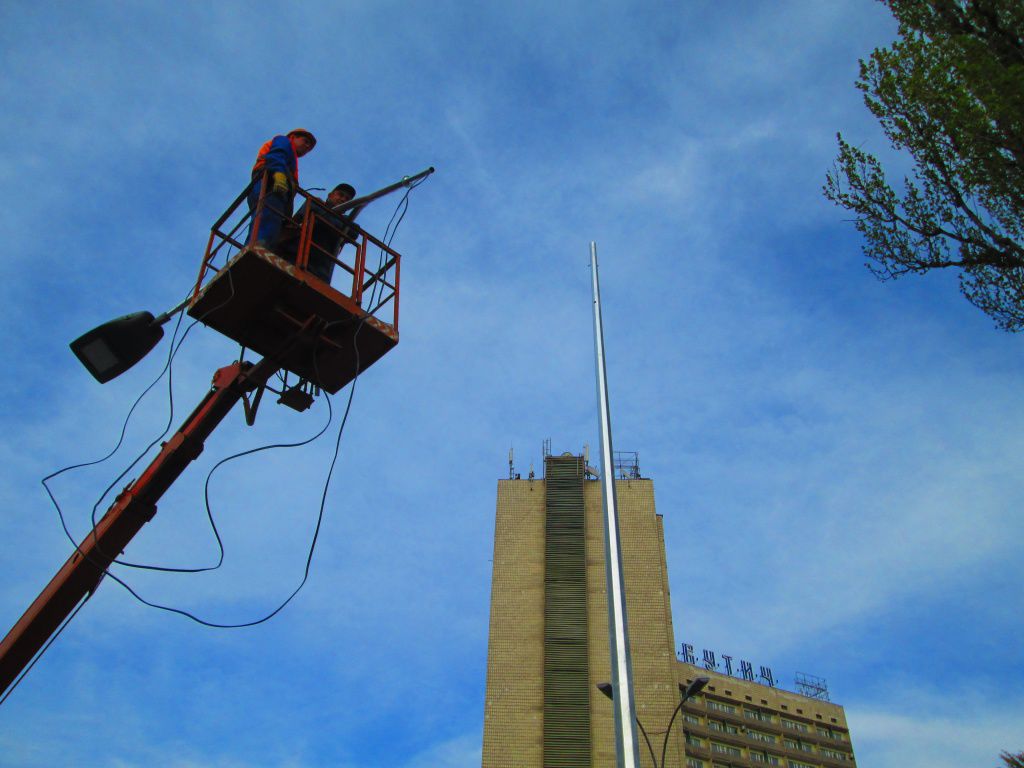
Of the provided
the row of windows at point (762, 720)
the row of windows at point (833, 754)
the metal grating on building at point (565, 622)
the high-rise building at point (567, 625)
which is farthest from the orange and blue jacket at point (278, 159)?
the row of windows at point (833, 754)

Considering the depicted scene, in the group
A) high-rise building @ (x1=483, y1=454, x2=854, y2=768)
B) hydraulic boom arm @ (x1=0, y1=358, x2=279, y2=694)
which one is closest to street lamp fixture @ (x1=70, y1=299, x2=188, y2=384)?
hydraulic boom arm @ (x1=0, y1=358, x2=279, y2=694)

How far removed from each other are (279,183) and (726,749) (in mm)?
63751

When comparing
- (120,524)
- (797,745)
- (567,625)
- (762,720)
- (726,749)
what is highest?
(762,720)

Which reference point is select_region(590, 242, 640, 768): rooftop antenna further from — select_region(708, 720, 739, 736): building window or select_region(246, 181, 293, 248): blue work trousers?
select_region(708, 720, 739, 736): building window

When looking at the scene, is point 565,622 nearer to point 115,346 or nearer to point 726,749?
point 115,346

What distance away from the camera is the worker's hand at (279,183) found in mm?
9141

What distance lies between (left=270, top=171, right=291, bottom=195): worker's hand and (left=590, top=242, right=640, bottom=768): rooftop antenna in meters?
4.27

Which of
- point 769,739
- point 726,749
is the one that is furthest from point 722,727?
point 769,739

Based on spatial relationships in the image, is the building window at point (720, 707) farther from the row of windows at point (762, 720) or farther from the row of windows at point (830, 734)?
the row of windows at point (830, 734)

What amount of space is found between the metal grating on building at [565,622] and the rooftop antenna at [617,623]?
27835 millimetres

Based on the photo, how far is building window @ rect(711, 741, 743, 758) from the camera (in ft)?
201

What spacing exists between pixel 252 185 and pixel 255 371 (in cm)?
221

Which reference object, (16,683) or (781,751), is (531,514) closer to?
(16,683)

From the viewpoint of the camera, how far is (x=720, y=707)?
208 feet
